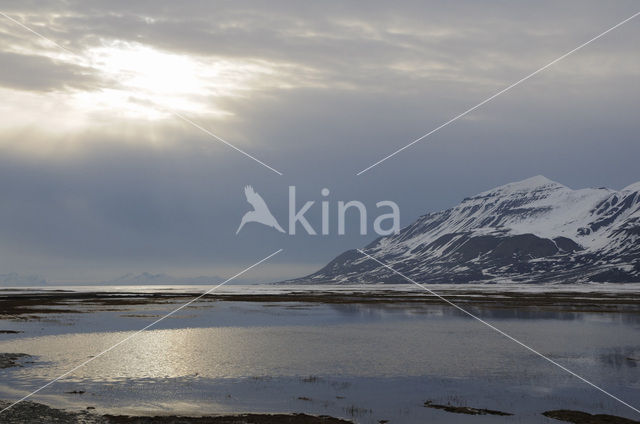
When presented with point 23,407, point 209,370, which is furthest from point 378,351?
point 23,407

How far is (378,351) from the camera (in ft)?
154

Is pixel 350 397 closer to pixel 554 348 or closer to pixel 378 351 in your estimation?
pixel 378 351

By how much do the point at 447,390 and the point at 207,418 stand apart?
13402mm

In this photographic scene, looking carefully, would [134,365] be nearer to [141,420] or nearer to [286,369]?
[286,369]

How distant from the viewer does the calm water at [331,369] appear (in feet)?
95.2

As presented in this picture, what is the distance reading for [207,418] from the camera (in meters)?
26.1

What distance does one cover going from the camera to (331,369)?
38812 millimetres

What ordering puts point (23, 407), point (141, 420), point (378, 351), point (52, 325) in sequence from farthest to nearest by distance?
1. point (52, 325)
2. point (378, 351)
3. point (23, 407)
4. point (141, 420)

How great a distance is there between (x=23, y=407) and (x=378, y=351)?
26.6 metres

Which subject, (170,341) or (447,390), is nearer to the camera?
(447,390)

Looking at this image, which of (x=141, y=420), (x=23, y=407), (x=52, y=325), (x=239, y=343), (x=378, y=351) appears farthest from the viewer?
(x=52, y=325)

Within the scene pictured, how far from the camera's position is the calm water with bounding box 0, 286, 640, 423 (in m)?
29.0

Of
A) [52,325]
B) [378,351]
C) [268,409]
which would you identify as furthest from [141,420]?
[52,325]

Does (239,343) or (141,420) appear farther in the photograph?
(239,343)
